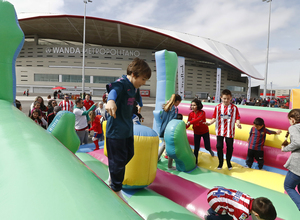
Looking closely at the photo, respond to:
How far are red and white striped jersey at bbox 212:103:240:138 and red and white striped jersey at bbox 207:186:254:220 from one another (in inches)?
58.4

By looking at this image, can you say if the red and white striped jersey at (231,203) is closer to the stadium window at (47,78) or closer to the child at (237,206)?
the child at (237,206)

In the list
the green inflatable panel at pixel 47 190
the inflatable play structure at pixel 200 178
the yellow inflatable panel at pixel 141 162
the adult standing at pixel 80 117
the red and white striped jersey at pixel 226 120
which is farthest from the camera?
the adult standing at pixel 80 117

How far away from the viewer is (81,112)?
4.62 m

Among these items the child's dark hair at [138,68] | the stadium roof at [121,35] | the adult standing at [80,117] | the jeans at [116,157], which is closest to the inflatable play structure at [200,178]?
the jeans at [116,157]

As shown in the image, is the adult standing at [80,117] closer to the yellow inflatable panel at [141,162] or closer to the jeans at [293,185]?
the yellow inflatable panel at [141,162]

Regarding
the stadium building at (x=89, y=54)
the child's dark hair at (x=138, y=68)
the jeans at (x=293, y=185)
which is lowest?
the jeans at (x=293, y=185)

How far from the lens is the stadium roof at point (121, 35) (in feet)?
89.7

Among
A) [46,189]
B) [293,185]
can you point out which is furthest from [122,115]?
[293,185]

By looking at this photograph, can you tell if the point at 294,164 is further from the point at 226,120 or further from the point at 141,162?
the point at 141,162

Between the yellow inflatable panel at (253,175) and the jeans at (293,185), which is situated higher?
the jeans at (293,185)

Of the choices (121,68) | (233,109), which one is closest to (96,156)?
(233,109)

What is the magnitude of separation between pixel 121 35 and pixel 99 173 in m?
32.1

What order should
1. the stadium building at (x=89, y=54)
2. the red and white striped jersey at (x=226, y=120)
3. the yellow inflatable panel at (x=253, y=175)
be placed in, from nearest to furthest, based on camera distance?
the yellow inflatable panel at (x=253, y=175) < the red and white striped jersey at (x=226, y=120) < the stadium building at (x=89, y=54)

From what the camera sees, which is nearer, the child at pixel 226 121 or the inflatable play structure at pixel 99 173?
the inflatable play structure at pixel 99 173
